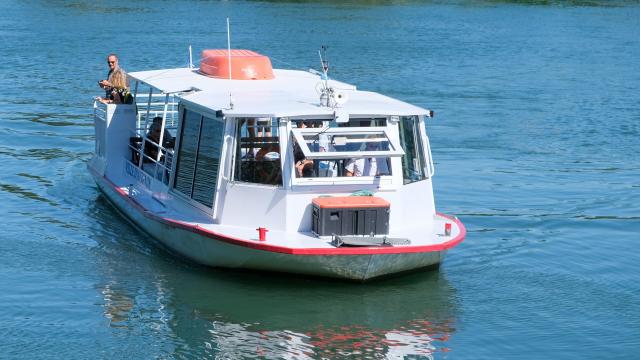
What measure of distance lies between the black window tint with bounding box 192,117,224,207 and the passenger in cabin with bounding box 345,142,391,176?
1697 mm

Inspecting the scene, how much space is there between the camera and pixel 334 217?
44.0ft

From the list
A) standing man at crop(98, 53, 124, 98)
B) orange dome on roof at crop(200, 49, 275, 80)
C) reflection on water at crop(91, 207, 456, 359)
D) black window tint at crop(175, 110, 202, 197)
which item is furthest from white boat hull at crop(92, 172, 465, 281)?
standing man at crop(98, 53, 124, 98)

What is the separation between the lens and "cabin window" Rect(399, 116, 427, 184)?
47.1ft

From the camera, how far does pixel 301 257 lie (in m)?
13.1

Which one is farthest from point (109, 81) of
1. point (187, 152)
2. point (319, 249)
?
point (319, 249)

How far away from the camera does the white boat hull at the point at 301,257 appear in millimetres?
13164

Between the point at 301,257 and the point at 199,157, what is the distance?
2.34 metres

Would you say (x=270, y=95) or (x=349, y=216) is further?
(x=270, y=95)

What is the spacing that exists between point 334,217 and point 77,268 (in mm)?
3953

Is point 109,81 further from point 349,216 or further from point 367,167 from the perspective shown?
point 349,216

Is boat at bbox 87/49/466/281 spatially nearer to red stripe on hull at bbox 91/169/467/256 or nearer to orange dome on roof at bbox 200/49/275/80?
red stripe on hull at bbox 91/169/467/256

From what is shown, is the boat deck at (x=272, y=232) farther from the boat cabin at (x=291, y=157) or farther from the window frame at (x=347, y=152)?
the window frame at (x=347, y=152)


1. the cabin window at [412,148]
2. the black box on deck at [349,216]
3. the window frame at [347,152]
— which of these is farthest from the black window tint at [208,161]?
the cabin window at [412,148]

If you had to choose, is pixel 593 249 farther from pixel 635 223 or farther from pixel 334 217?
pixel 334 217
